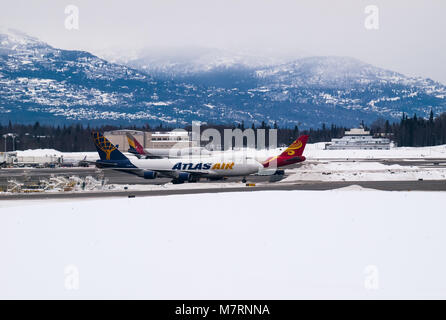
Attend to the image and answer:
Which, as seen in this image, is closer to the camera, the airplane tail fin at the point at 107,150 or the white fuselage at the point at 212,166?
the white fuselage at the point at 212,166

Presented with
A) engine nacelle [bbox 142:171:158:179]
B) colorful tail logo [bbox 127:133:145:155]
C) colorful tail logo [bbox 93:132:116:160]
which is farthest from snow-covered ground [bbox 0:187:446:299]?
colorful tail logo [bbox 127:133:145:155]

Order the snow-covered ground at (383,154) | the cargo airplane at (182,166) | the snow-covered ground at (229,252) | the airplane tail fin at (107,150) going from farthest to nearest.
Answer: the snow-covered ground at (383,154) → the airplane tail fin at (107,150) → the cargo airplane at (182,166) → the snow-covered ground at (229,252)

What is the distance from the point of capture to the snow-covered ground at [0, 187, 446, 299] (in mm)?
15078

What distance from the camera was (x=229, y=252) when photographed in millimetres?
18516

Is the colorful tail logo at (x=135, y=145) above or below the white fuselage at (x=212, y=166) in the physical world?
above

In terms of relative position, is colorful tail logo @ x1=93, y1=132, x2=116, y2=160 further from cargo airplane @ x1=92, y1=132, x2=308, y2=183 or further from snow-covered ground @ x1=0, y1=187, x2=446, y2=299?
snow-covered ground @ x1=0, y1=187, x2=446, y2=299

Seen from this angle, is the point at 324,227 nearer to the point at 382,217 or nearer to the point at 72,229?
the point at 382,217

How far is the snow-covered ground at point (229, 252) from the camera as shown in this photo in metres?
15.1

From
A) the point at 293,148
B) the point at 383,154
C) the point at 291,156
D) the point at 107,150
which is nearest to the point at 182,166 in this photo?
the point at 107,150

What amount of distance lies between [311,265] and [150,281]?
4.87m

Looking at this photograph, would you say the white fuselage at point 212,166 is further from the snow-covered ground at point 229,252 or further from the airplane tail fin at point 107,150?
the snow-covered ground at point 229,252

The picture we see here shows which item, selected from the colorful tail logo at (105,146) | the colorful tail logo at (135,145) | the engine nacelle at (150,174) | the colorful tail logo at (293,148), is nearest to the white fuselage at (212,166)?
the engine nacelle at (150,174)

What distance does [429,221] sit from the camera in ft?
76.6

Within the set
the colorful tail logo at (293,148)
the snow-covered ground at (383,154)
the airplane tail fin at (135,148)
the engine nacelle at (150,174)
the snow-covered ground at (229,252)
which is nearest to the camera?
the snow-covered ground at (229,252)
